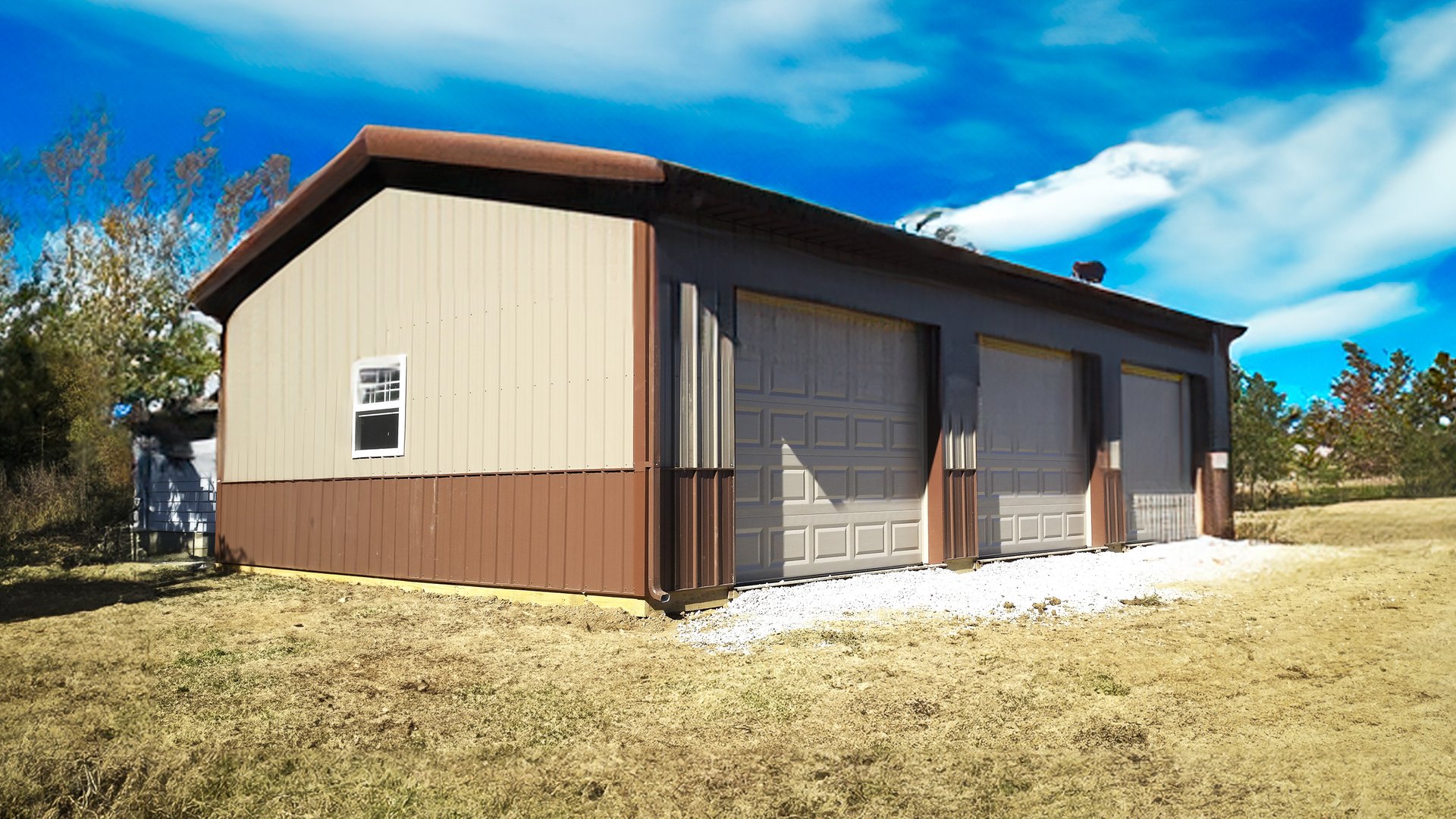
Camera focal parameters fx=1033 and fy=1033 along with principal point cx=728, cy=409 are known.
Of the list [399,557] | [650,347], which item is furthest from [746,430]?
[399,557]

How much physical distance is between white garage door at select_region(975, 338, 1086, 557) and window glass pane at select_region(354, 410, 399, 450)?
6161 millimetres

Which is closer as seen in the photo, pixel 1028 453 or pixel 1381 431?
pixel 1028 453

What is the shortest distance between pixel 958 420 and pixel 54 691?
8.41m

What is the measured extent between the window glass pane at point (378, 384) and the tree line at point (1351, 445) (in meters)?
19.8

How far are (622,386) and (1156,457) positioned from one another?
9901 millimetres

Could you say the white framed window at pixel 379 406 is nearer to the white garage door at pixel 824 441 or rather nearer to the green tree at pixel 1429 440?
the white garage door at pixel 824 441

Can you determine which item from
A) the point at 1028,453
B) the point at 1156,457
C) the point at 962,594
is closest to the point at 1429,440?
the point at 1156,457

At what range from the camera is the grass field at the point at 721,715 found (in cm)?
381

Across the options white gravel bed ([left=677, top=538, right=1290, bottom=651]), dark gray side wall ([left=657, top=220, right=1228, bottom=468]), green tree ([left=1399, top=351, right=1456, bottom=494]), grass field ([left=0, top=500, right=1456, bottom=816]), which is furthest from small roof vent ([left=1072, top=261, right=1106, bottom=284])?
green tree ([left=1399, top=351, right=1456, bottom=494])

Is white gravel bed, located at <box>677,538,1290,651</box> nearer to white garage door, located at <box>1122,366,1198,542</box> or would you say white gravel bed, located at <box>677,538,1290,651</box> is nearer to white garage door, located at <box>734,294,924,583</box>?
white garage door, located at <box>734,294,924,583</box>

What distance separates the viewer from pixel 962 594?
9141 millimetres

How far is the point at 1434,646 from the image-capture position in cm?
653

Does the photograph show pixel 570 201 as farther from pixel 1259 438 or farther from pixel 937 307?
pixel 1259 438

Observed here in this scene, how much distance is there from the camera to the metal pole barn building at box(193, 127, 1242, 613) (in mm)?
8336
